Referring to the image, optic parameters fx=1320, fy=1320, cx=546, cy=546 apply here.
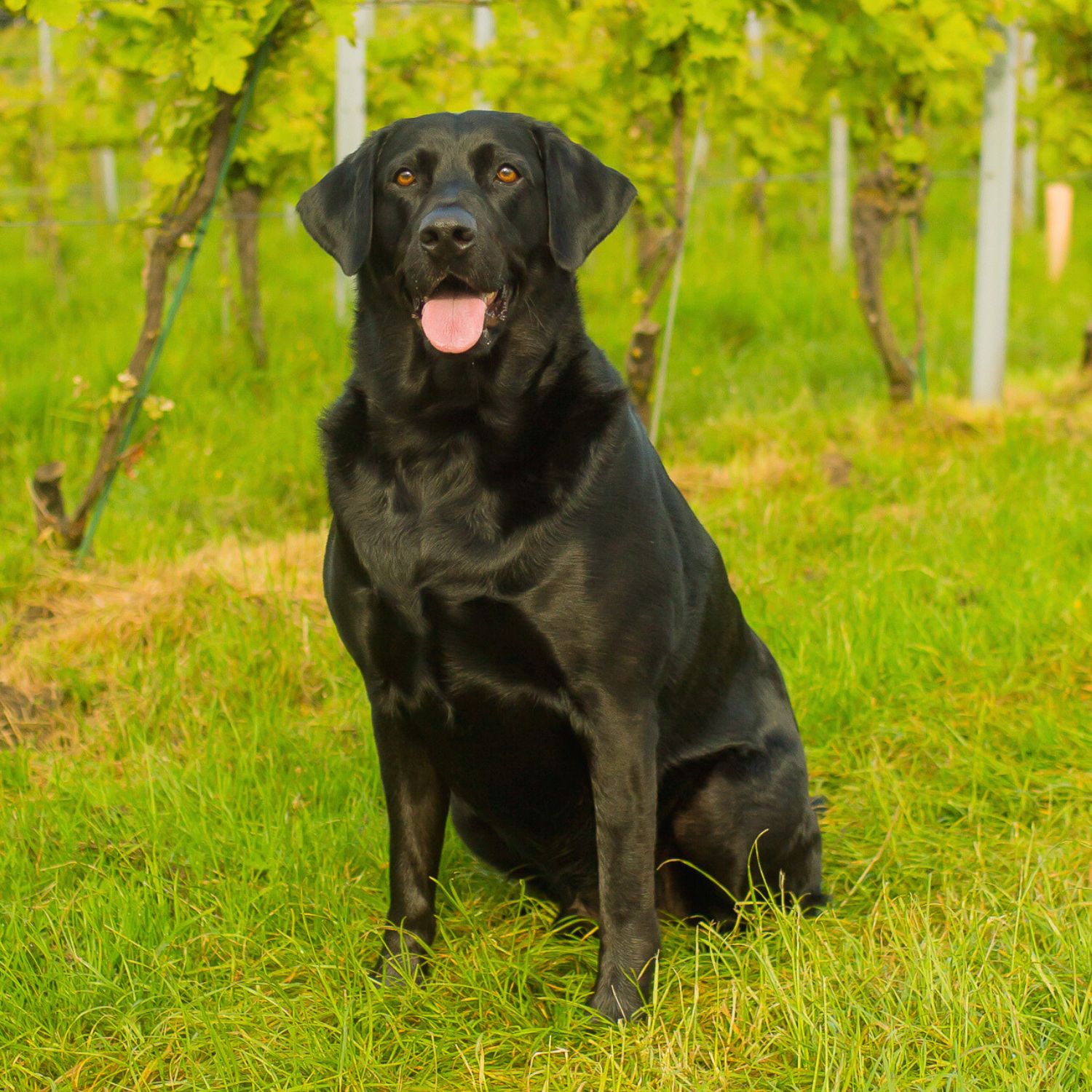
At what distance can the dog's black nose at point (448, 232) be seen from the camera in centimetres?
234

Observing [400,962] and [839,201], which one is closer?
[400,962]

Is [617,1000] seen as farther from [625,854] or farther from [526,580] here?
[526,580]

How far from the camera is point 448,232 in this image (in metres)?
2.34

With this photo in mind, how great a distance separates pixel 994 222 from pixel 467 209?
4954 millimetres

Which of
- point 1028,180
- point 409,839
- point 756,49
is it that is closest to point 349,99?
point 409,839

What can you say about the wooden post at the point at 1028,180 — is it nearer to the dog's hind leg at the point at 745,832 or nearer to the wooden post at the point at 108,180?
the wooden post at the point at 108,180

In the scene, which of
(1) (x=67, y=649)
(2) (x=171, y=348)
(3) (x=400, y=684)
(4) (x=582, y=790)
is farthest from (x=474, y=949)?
(2) (x=171, y=348)

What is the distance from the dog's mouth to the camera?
2428 mm

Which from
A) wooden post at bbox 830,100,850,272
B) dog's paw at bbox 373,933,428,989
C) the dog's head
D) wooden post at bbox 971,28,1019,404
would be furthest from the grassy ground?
wooden post at bbox 830,100,850,272

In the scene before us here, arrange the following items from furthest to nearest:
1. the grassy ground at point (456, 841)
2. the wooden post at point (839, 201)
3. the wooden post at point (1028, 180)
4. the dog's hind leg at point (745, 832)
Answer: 1. the wooden post at point (1028, 180)
2. the wooden post at point (839, 201)
3. the dog's hind leg at point (745, 832)
4. the grassy ground at point (456, 841)

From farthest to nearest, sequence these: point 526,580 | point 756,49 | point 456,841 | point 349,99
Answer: point 756,49 → point 349,99 → point 456,841 → point 526,580

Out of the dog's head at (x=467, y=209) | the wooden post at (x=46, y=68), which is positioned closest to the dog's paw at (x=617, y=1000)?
the dog's head at (x=467, y=209)

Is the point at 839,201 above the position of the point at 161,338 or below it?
above

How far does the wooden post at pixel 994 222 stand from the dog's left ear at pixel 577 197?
4.37m
